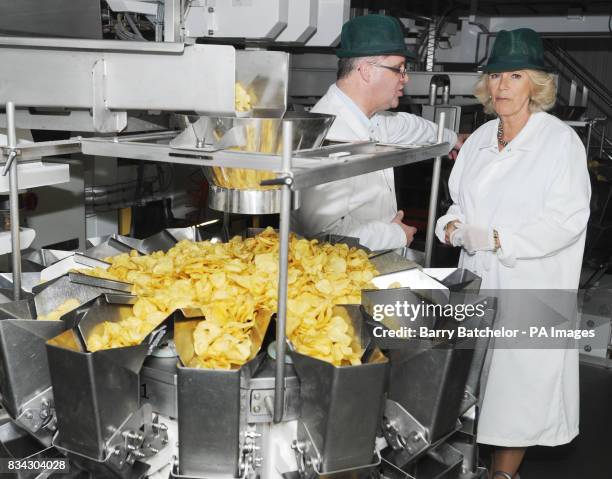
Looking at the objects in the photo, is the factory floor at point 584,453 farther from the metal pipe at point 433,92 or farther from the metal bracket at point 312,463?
the metal pipe at point 433,92

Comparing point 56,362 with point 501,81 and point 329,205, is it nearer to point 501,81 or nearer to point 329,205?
point 329,205

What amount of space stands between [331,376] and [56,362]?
0.47m

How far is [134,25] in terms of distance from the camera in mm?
2305

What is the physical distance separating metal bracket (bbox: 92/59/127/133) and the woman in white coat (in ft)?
3.67

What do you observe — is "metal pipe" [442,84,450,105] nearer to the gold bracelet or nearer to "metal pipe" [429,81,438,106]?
"metal pipe" [429,81,438,106]

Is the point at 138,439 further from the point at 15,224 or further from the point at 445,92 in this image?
the point at 445,92

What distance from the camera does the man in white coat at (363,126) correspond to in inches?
82.3

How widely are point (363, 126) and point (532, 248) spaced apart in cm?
74

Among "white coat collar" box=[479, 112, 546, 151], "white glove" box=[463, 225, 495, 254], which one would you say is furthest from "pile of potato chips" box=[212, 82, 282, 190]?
"white coat collar" box=[479, 112, 546, 151]

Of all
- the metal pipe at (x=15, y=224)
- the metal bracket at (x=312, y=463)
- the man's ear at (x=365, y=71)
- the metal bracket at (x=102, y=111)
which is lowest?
the metal bracket at (x=312, y=463)

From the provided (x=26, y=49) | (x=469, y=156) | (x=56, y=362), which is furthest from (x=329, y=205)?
(x=56, y=362)

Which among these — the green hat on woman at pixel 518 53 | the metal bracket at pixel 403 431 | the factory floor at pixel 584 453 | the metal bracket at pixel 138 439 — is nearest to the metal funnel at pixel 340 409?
the metal bracket at pixel 403 431

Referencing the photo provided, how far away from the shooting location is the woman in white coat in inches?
76.5

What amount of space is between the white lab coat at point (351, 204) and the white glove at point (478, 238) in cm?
22
